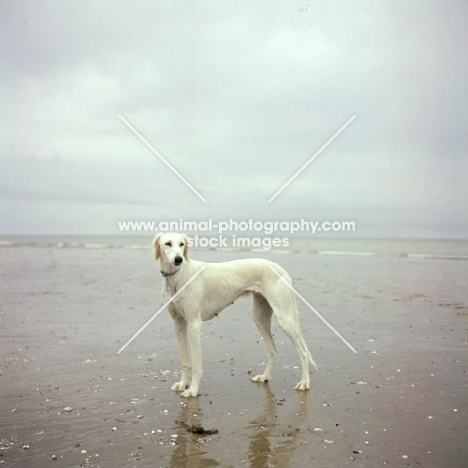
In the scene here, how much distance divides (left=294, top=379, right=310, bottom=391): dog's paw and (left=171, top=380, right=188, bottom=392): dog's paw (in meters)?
1.34

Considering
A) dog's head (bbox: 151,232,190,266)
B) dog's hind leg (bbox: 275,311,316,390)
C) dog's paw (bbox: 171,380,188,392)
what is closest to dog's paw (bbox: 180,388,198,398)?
dog's paw (bbox: 171,380,188,392)

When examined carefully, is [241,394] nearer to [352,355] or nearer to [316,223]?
[352,355]

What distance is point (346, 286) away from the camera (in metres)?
15.1

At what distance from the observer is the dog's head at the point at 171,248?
585 cm

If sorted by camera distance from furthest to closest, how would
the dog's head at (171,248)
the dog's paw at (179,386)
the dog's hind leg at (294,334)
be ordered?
the dog's hind leg at (294,334), the dog's paw at (179,386), the dog's head at (171,248)

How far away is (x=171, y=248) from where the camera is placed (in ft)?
19.7

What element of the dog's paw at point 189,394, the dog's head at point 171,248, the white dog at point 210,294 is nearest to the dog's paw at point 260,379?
the white dog at point 210,294

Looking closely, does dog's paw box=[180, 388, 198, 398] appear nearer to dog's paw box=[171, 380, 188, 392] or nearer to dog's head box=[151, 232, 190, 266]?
dog's paw box=[171, 380, 188, 392]

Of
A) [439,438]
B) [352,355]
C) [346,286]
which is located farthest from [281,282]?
[346,286]

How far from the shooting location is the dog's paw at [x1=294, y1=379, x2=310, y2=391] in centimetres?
619

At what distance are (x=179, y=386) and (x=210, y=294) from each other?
1165 mm

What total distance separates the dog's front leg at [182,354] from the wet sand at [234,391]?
18 centimetres

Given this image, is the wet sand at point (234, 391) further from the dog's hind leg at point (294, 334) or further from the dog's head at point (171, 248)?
the dog's head at point (171, 248)

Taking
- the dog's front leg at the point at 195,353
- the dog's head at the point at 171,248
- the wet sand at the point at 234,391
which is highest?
the dog's head at the point at 171,248
